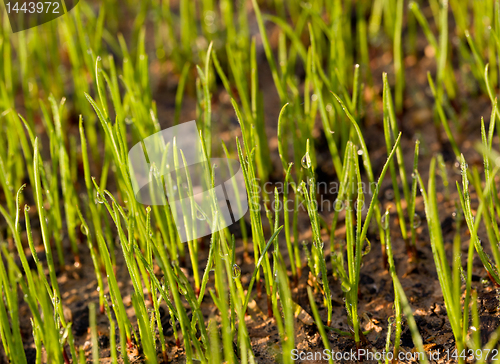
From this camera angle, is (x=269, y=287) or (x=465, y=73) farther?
(x=465, y=73)

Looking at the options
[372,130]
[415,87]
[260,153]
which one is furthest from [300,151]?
[415,87]

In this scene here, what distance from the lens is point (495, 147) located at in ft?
5.03

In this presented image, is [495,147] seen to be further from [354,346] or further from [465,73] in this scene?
[354,346]

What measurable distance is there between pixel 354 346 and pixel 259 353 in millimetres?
226

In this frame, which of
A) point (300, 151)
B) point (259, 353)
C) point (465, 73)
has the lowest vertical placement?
point (259, 353)

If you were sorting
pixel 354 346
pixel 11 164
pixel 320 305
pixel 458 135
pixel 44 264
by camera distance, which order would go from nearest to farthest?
pixel 354 346, pixel 320 305, pixel 11 164, pixel 44 264, pixel 458 135

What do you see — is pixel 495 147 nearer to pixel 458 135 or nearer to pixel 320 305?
pixel 458 135

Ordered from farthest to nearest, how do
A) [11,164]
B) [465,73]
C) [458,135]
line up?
[465,73], [458,135], [11,164]

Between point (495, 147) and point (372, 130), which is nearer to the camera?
point (495, 147)

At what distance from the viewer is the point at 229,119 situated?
1.86 metres

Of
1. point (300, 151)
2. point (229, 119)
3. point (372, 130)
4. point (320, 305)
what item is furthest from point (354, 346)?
point (229, 119)

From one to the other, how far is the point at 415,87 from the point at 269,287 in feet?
3.64

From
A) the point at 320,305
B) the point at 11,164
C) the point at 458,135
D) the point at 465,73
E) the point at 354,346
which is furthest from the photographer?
the point at 465,73

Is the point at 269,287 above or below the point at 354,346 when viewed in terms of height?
above
